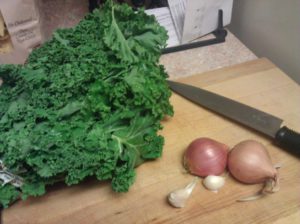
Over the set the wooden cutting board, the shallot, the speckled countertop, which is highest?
the speckled countertop

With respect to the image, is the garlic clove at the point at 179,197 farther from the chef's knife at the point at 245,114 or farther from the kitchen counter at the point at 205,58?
the kitchen counter at the point at 205,58

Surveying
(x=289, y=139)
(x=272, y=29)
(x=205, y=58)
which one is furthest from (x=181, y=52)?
(x=289, y=139)

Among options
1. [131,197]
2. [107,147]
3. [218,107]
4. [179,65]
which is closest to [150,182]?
[131,197]

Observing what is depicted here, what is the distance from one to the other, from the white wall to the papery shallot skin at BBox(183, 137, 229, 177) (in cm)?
49

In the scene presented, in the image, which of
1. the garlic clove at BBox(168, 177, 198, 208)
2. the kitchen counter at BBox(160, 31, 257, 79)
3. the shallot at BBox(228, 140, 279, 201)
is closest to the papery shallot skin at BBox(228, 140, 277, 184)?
the shallot at BBox(228, 140, 279, 201)

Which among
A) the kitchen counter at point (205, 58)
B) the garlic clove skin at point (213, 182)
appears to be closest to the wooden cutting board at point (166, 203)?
the garlic clove skin at point (213, 182)

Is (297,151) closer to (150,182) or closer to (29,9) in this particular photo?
(150,182)

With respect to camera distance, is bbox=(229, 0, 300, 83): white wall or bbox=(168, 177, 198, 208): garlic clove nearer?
bbox=(168, 177, 198, 208): garlic clove

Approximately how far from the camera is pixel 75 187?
82 centimetres

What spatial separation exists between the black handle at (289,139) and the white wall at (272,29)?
0.35 meters

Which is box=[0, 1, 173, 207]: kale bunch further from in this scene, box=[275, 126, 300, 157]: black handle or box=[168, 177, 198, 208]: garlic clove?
box=[275, 126, 300, 157]: black handle

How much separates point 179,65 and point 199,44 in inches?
5.5

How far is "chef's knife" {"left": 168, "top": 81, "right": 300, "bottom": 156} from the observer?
86 centimetres

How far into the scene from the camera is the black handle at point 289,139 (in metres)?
0.84
